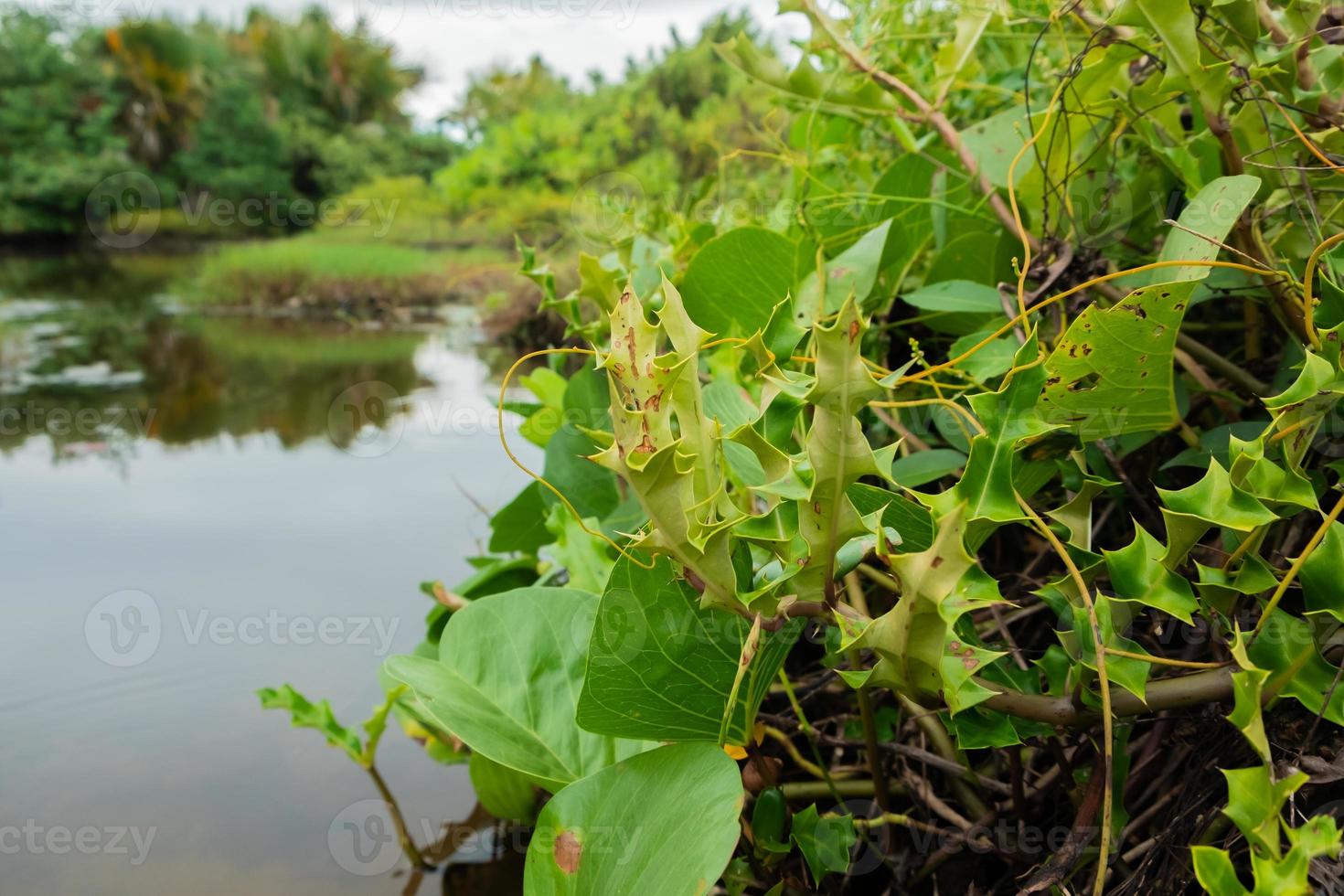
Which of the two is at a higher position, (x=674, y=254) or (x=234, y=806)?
(x=674, y=254)

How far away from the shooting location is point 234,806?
19.9 inches

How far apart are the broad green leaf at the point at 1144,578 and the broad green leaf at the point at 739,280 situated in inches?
7.0

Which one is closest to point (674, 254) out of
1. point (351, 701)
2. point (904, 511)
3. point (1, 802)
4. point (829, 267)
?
point (829, 267)

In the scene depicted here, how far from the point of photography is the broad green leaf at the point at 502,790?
410mm

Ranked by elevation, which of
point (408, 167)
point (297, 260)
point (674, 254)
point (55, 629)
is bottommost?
point (55, 629)

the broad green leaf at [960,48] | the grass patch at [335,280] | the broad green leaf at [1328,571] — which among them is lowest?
the broad green leaf at [1328,571]

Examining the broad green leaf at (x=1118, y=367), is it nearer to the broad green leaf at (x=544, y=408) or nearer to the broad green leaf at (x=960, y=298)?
the broad green leaf at (x=960, y=298)

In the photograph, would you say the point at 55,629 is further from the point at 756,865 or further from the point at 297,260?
the point at 297,260

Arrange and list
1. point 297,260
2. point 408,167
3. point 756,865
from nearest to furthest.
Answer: point 756,865
point 297,260
point 408,167

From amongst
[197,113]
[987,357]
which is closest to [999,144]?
[987,357]

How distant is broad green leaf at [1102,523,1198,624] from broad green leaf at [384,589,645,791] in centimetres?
18

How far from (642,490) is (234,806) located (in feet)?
1.49

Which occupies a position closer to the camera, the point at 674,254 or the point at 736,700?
the point at 736,700

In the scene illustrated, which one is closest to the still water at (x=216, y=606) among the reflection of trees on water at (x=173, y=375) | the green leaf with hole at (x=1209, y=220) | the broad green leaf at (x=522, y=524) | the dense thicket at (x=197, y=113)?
the reflection of trees on water at (x=173, y=375)
